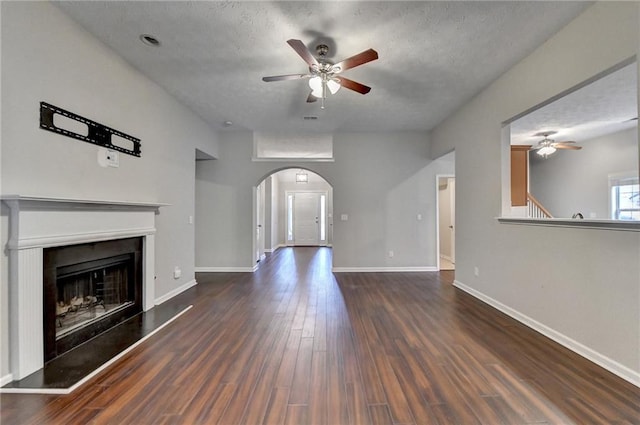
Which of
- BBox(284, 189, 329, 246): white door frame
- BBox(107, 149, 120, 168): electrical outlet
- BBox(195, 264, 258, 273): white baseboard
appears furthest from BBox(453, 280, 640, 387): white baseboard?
BBox(284, 189, 329, 246): white door frame

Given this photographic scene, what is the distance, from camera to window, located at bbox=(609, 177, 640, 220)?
17.1 ft

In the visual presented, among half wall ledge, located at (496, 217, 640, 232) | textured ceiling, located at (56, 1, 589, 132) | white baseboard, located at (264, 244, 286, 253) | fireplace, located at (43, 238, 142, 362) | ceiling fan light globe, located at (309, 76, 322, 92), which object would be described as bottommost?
white baseboard, located at (264, 244, 286, 253)

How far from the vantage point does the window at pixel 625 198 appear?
5215mm

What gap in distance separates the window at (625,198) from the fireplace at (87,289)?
27.5 feet

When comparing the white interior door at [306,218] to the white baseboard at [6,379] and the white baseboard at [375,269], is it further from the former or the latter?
the white baseboard at [6,379]

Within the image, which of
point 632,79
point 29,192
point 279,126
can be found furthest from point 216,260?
point 632,79

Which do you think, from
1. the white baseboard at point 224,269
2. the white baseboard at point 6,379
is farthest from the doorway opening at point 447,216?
the white baseboard at point 6,379

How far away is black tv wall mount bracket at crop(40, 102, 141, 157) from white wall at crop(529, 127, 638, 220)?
8198 millimetres

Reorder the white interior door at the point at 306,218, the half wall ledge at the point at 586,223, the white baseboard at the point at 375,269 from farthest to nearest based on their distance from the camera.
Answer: the white interior door at the point at 306,218
the white baseboard at the point at 375,269
the half wall ledge at the point at 586,223

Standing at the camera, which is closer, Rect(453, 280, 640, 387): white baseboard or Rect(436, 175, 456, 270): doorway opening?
Rect(453, 280, 640, 387): white baseboard

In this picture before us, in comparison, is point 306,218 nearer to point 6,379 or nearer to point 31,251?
point 31,251

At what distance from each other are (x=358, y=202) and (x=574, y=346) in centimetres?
383

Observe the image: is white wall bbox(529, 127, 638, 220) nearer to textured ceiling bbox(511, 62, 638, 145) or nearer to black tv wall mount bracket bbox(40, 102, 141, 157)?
textured ceiling bbox(511, 62, 638, 145)

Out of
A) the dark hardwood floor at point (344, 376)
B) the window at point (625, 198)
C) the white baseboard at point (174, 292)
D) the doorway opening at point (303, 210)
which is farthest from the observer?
the doorway opening at point (303, 210)
